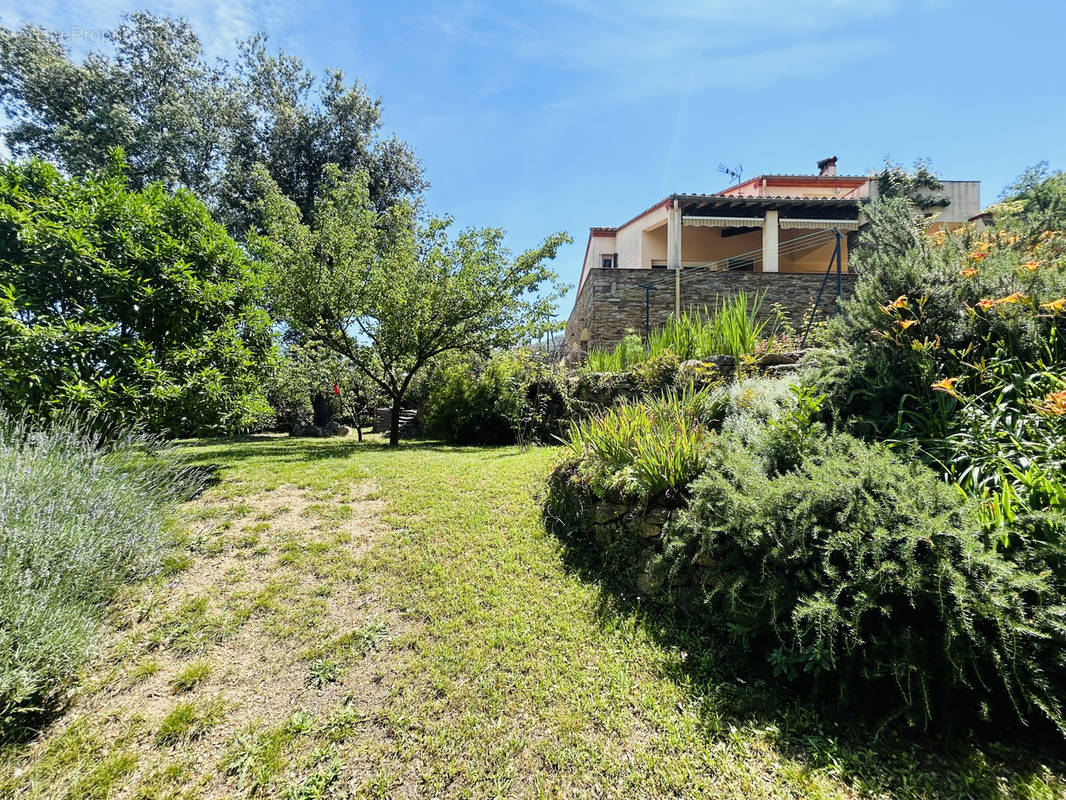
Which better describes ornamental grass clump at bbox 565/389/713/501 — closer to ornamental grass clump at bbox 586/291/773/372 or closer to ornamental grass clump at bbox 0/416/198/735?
ornamental grass clump at bbox 586/291/773/372

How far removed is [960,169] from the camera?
47.3 feet

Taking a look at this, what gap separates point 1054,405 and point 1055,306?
37.0 inches

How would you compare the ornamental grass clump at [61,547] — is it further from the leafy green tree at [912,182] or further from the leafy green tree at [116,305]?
the leafy green tree at [912,182]

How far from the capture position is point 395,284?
8758 mm

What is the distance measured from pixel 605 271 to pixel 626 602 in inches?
388

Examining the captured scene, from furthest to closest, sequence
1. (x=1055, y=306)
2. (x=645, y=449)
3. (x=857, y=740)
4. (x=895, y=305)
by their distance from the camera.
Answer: (x=645, y=449)
(x=895, y=305)
(x=1055, y=306)
(x=857, y=740)

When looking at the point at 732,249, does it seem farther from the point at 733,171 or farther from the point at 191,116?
the point at 191,116

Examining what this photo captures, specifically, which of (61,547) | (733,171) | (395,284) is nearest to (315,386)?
(395,284)

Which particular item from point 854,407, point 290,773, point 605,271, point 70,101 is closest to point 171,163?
point 70,101

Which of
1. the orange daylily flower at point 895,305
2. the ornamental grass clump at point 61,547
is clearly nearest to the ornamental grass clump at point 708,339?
the orange daylily flower at point 895,305

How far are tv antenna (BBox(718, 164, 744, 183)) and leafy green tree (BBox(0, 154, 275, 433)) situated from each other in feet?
68.7

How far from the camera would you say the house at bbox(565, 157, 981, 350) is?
10773 millimetres

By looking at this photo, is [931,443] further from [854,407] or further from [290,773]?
[290,773]

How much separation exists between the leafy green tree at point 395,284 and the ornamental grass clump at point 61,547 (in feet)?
17.9
